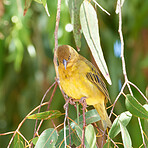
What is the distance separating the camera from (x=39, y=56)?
312 centimetres

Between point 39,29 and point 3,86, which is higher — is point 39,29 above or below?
above

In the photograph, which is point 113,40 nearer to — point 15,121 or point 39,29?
point 39,29

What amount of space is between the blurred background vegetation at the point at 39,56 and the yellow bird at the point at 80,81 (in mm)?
766

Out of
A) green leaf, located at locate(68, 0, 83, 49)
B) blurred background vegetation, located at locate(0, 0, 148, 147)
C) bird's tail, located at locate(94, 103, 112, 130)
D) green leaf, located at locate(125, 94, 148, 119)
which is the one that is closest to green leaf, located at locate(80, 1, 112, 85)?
green leaf, located at locate(68, 0, 83, 49)

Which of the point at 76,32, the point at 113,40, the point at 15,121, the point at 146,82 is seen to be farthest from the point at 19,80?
the point at 76,32

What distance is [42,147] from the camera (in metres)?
1.15

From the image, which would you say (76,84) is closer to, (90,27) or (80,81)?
(80,81)

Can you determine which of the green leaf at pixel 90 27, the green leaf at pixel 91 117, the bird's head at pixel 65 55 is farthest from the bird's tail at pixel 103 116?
the green leaf at pixel 90 27

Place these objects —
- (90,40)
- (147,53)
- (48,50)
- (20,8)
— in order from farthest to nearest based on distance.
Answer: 1. (48,50)
2. (147,53)
3. (20,8)
4. (90,40)

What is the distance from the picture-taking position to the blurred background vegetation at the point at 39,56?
103 inches

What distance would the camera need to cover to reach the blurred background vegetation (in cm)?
261

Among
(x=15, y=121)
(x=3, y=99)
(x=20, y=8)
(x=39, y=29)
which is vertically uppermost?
(x=20, y=8)

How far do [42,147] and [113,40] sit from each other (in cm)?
181

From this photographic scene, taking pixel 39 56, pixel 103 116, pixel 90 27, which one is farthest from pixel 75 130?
pixel 39 56
